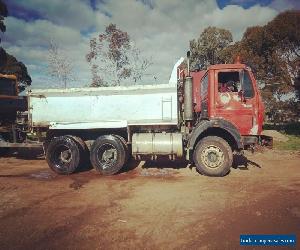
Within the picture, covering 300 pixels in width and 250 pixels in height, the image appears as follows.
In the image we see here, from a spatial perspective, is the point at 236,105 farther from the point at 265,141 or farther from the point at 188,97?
the point at 188,97

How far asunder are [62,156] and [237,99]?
5.89 metres

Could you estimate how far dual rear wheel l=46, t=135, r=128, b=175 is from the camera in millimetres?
9086

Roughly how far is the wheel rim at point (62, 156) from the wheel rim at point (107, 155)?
3.47 feet

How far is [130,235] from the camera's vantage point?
15.8 feet

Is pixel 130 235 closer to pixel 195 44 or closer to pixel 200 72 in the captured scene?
pixel 200 72

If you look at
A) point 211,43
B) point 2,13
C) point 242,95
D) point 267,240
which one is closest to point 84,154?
point 242,95

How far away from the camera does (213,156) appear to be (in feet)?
28.2

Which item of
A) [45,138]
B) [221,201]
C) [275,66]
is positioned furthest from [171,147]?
[275,66]

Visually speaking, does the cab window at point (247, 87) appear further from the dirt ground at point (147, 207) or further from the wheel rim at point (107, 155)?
the wheel rim at point (107, 155)

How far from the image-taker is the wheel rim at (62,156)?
31.0 feet

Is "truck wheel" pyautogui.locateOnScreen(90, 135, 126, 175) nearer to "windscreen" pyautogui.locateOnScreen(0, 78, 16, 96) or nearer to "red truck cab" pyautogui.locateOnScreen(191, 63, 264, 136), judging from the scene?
"red truck cab" pyautogui.locateOnScreen(191, 63, 264, 136)

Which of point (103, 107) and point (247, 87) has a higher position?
point (247, 87)

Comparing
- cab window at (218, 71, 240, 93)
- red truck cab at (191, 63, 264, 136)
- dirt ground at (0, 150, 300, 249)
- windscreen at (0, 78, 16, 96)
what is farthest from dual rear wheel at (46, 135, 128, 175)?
windscreen at (0, 78, 16, 96)

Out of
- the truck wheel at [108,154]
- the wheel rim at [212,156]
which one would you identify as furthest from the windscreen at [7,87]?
the wheel rim at [212,156]
